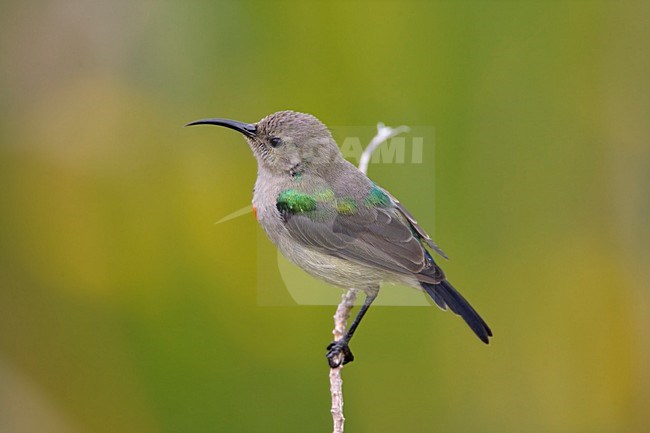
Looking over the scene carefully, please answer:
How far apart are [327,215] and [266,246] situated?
2.91ft

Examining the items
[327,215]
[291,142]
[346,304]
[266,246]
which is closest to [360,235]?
[327,215]

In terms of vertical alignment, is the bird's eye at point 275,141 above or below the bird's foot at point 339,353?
above

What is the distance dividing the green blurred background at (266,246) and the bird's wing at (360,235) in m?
0.80

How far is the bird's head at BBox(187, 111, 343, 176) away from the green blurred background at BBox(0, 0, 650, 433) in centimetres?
81

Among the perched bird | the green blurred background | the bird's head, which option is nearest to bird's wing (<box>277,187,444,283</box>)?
the perched bird

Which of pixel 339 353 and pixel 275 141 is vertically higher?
pixel 275 141

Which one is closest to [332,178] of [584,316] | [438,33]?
[438,33]

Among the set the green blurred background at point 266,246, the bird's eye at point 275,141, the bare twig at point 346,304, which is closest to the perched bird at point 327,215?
the bird's eye at point 275,141

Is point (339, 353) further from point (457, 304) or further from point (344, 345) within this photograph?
point (457, 304)

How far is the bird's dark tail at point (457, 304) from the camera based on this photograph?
3.45m

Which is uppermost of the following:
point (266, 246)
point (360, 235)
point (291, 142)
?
point (291, 142)

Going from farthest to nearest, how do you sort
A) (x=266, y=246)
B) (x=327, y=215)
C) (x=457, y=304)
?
(x=266, y=246) < (x=327, y=215) < (x=457, y=304)

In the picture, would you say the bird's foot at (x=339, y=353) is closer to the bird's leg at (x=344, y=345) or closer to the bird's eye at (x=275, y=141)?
the bird's leg at (x=344, y=345)

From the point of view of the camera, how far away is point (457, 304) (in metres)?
3.55
